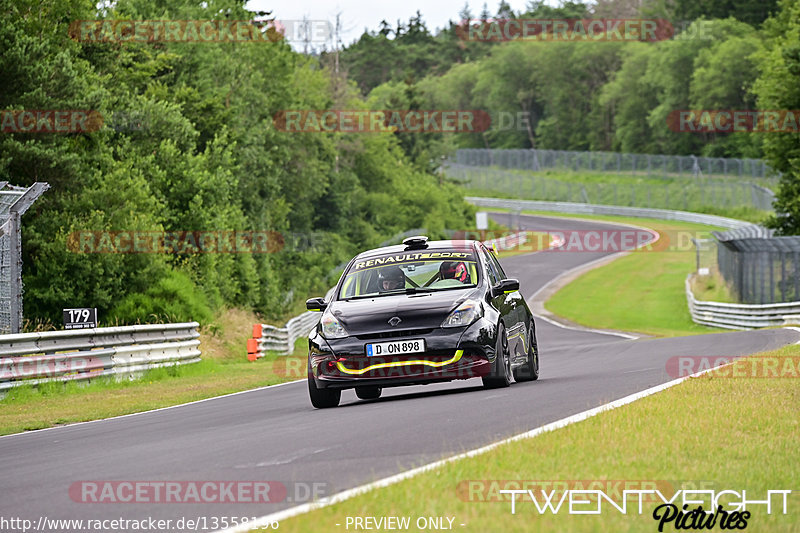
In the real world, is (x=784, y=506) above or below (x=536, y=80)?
below

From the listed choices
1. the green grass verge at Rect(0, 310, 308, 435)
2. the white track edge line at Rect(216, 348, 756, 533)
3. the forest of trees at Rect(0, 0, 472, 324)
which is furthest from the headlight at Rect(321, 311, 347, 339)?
the forest of trees at Rect(0, 0, 472, 324)

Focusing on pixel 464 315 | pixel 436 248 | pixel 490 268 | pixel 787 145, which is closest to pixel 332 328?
pixel 464 315

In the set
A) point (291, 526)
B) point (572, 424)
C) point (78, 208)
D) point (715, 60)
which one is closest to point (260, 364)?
point (78, 208)

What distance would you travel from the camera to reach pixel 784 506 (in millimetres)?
6070

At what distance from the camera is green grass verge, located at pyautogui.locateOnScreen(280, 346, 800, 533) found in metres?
5.70

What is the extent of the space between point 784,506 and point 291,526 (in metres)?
2.56

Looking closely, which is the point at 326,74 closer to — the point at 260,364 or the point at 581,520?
the point at 260,364

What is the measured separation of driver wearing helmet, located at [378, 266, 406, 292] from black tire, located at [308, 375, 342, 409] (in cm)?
140

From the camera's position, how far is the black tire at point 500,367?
12.7 meters

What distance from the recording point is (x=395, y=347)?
480 inches

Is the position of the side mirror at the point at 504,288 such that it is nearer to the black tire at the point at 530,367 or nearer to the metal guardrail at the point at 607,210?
the black tire at the point at 530,367

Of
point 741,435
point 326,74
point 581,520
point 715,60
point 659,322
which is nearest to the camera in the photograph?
point 581,520

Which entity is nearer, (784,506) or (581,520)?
(581,520)

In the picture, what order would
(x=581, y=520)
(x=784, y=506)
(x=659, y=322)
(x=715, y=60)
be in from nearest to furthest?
(x=581, y=520) → (x=784, y=506) → (x=659, y=322) → (x=715, y=60)
